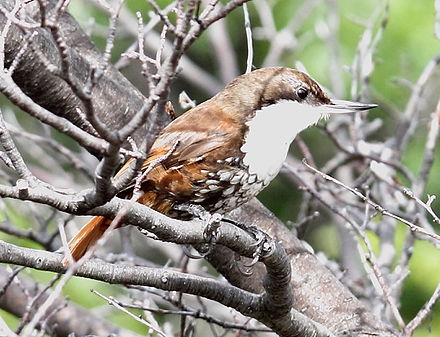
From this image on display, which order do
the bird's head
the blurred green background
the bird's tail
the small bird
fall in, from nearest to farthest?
the bird's tail < the small bird < the bird's head < the blurred green background

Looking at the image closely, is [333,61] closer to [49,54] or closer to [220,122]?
[220,122]

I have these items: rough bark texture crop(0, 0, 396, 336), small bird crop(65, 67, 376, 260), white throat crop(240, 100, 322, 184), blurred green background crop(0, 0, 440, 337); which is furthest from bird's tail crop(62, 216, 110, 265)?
blurred green background crop(0, 0, 440, 337)

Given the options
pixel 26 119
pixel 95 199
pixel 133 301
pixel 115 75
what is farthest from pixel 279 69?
pixel 26 119

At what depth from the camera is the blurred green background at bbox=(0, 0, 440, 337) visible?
5.53 metres

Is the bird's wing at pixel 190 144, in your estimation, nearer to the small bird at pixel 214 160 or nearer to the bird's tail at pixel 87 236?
the small bird at pixel 214 160

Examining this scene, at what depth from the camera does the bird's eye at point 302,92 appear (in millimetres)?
3939

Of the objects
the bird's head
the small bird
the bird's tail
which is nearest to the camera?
the bird's tail

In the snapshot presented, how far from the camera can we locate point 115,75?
417cm

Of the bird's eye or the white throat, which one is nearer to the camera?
the white throat

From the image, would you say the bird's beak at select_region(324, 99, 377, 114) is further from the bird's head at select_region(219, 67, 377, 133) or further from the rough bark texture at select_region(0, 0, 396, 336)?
the rough bark texture at select_region(0, 0, 396, 336)

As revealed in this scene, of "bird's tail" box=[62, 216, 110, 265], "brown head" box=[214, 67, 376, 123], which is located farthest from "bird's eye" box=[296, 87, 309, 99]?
"bird's tail" box=[62, 216, 110, 265]

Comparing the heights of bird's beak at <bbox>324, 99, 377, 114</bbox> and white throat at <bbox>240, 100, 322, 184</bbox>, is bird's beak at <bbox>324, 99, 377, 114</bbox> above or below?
above

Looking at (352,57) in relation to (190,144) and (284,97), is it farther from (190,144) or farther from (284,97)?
(190,144)

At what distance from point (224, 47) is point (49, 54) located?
3.87 m
